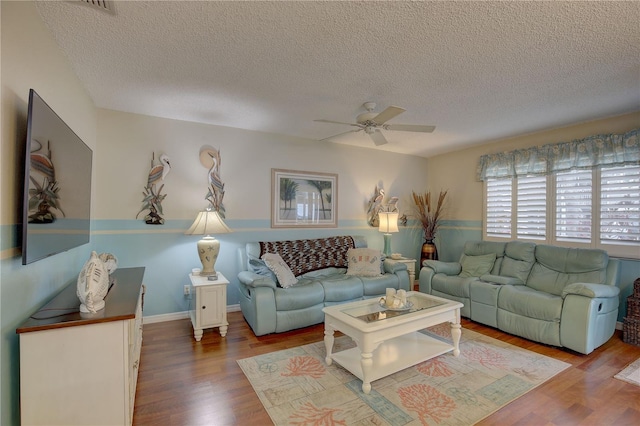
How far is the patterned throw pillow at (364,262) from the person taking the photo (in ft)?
13.0

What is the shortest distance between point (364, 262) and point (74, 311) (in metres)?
3.10

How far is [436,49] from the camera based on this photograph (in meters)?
2.06

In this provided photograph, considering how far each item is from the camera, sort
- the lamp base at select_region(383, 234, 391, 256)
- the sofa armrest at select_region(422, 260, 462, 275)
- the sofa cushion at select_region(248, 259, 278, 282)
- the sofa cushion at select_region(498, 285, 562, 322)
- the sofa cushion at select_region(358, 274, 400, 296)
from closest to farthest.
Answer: the sofa cushion at select_region(498, 285, 562, 322) < the sofa cushion at select_region(248, 259, 278, 282) < the sofa cushion at select_region(358, 274, 400, 296) < the sofa armrest at select_region(422, 260, 462, 275) < the lamp base at select_region(383, 234, 391, 256)

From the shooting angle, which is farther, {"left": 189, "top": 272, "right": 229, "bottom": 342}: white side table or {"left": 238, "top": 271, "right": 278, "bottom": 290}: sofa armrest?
{"left": 238, "top": 271, "right": 278, "bottom": 290}: sofa armrest

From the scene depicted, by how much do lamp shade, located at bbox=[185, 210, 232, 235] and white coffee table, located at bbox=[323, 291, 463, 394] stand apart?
5.10 feet

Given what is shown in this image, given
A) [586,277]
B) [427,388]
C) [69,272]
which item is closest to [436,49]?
[427,388]

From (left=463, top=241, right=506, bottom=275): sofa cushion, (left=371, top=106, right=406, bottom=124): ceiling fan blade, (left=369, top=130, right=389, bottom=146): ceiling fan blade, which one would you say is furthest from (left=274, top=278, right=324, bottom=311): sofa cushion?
(left=463, top=241, right=506, bottom=275): sofa cushion

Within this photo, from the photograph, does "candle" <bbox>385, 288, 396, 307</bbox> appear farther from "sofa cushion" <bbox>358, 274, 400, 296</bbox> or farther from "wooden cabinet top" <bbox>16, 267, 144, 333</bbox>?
"wooden cabinet top" <bbox>16, 267, 144, 333</bbox>

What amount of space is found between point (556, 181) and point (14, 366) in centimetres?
532

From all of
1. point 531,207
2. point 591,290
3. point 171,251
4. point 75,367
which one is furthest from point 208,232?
point 531,207

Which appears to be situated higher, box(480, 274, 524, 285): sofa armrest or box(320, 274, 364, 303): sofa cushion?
box(480, 274, 524, 285): sofa armrest

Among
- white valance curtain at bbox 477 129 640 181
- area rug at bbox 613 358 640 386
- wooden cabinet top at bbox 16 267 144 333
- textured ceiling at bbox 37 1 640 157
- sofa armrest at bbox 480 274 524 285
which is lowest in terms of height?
area rug at bbox 613 358 640 386

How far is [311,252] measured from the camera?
4.10m

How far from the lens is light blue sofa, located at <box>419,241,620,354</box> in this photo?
277 centimetres
